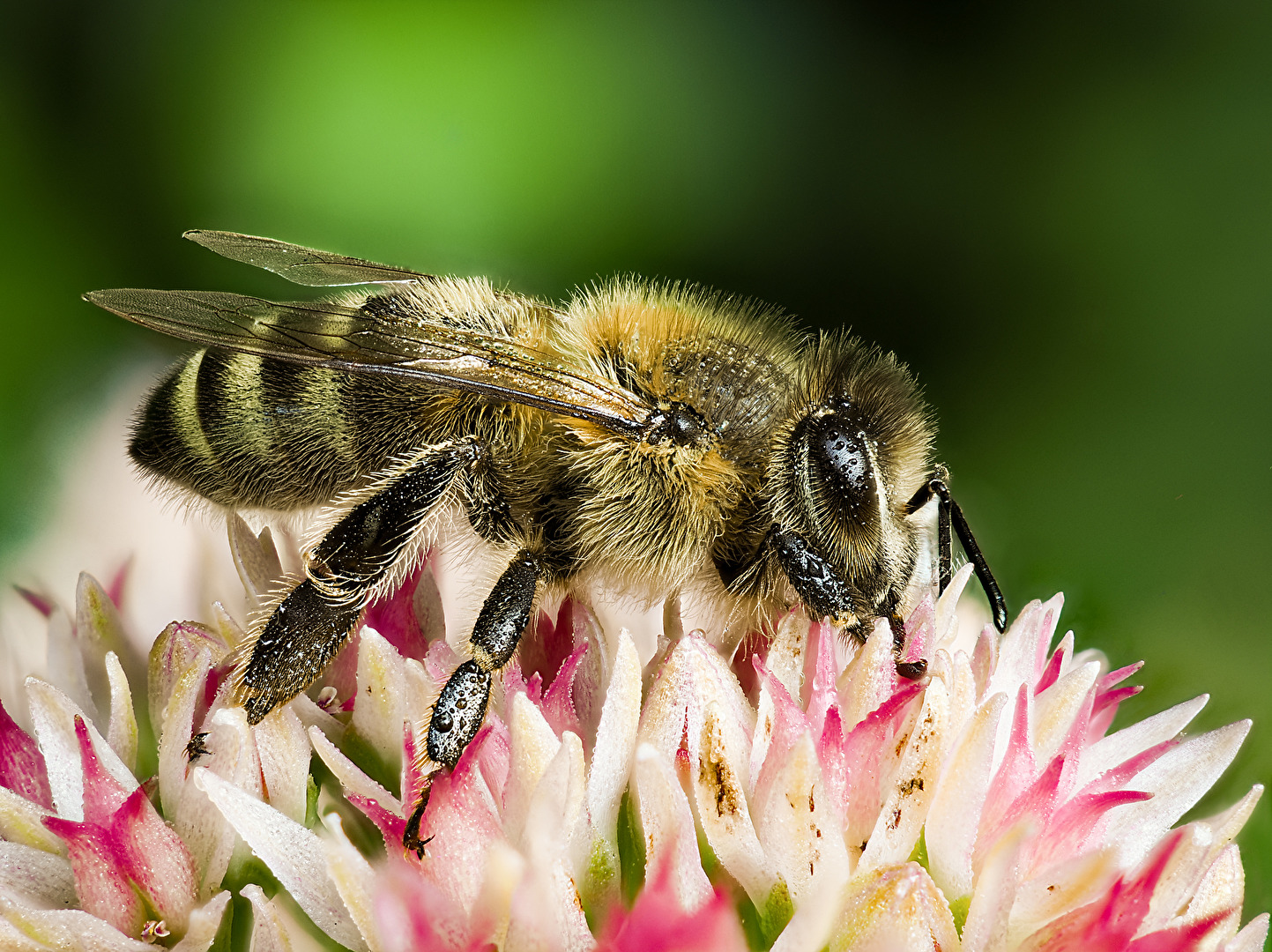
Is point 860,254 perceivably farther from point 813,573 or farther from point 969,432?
point 813,573

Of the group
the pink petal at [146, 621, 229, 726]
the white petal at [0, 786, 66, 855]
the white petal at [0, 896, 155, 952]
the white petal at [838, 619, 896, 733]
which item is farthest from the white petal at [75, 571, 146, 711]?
the white petal at [838, 619, 896, 733]

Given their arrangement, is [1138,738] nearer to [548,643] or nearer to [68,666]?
[548,643]

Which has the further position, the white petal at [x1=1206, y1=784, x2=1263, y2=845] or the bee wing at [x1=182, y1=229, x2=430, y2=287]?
the bee wing at [x1=182, y1=229, x2=430, y2=287]

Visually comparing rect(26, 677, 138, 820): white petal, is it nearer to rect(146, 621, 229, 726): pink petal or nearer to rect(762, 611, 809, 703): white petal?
rect(146, 621, 229, 726): pink petal

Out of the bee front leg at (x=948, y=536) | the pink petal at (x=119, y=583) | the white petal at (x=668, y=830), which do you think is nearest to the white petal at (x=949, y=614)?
the bee front leg at (x=948, y=536)

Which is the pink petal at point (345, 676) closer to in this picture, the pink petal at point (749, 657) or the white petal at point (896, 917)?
the pink petal at point (749, 657)

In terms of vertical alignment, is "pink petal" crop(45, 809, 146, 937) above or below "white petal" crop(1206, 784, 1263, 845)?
below
